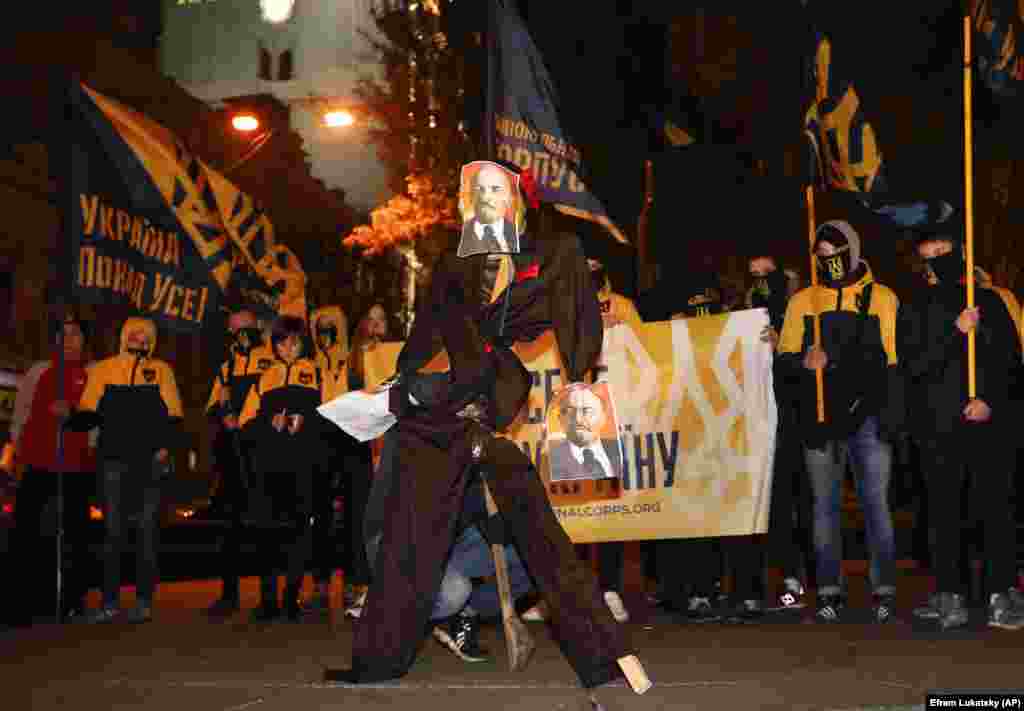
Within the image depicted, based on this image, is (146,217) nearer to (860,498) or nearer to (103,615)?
(103,615)

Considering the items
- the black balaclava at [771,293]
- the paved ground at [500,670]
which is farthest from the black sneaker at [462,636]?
the black balaclava at [771,293]

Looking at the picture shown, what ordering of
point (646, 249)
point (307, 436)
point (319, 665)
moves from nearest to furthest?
point (319, 665)
point (307, 436)
point (646, 249)

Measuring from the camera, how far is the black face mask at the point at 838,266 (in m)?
8.28

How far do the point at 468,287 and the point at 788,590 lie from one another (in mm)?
4382

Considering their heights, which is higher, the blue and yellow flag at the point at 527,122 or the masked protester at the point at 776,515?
the blue and yellow flag at the point at 527,122

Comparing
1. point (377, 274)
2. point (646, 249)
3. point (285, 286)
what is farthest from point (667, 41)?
point (377, 274)

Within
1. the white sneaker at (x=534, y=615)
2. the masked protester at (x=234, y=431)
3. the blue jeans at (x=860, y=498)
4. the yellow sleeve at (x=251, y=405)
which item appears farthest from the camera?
the masked protester at (x=234, y=431)

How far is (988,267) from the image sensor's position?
19.8 m

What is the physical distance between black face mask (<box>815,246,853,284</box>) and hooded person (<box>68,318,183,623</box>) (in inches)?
187

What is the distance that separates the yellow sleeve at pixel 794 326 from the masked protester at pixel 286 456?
343 cm

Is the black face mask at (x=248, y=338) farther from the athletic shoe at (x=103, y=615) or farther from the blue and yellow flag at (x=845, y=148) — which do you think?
the blue and yellow flag at (x=845, y=148)

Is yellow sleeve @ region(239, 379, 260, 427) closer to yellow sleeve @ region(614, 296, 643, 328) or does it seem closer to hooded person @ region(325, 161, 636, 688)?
yellow sleeve @ region(614, 296, 643, 328)

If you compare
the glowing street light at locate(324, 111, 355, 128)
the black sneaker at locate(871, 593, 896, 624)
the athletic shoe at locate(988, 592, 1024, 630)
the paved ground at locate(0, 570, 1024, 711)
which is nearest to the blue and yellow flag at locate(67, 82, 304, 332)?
the paved ground at locate(0, 570, 1024, 711)

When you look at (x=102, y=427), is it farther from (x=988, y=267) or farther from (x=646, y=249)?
(x=988, y=267)
